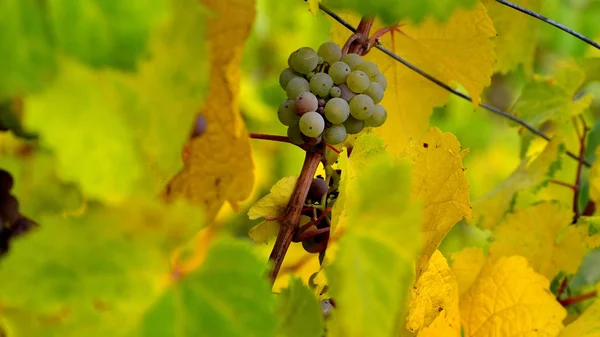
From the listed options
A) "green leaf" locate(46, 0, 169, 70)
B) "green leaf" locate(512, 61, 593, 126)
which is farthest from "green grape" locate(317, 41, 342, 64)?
"green leaf" locate(512, 61, 593, 126)

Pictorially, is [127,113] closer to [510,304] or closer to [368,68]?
[368,68]

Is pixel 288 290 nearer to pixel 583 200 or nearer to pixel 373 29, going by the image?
pixel 373 29

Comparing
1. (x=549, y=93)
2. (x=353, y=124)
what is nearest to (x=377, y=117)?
(x=353, y=124)

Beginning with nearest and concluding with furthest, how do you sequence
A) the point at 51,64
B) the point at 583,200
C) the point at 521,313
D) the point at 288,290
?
the point at 51,64
the point at 288,290
the point at 521,313
the point at 583,200

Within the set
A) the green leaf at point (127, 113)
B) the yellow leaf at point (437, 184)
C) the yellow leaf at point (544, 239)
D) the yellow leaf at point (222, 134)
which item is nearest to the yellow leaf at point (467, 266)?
the yellow leaf at point (544, 239)

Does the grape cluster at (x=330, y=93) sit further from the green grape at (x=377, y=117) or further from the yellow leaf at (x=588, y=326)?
the yellow leaf at (x=588, y=326)

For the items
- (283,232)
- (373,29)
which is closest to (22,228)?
(283,232)

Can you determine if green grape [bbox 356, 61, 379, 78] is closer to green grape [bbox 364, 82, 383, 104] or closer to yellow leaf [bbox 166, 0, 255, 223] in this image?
green grape [bbox 364, 82, 383, 104]

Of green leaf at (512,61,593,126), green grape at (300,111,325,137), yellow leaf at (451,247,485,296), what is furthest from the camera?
green leaf at (512,61,593,126)
